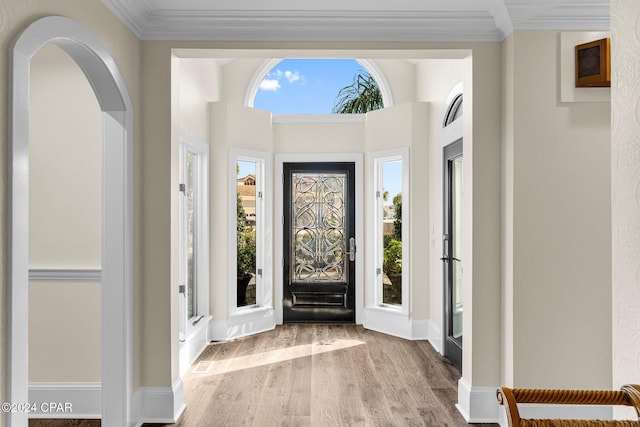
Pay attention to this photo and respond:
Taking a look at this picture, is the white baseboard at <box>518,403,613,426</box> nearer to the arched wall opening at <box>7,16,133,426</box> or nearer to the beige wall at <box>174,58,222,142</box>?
the arched wall opening at <box>7,16,133,426</box>

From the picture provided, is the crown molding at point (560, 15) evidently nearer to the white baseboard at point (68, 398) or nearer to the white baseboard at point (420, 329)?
the white baseboard at point (420, 329)

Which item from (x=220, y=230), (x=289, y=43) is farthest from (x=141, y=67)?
(x=220, y=230)

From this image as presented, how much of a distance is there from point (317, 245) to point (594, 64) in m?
3.50

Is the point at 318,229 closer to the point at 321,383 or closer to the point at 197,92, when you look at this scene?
the point at 197,92

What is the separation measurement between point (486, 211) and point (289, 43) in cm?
166

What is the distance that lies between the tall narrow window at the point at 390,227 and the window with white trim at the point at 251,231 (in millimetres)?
1266

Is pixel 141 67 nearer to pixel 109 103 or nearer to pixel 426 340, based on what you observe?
pixel 109 103

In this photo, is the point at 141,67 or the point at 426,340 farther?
the point at 426,340

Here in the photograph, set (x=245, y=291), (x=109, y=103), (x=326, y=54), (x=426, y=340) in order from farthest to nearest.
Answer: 1. (x=245, y=291)
2. (x=426, y=340)
3. (x=326, y=54)
4. (x=109, y=103)

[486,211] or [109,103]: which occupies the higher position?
[109,103]

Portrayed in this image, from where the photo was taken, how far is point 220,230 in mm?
4828

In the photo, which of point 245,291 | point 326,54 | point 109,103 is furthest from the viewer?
point 245,291

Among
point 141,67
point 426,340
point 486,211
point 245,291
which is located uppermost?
point 141,67

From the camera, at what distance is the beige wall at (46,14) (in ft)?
5.39
